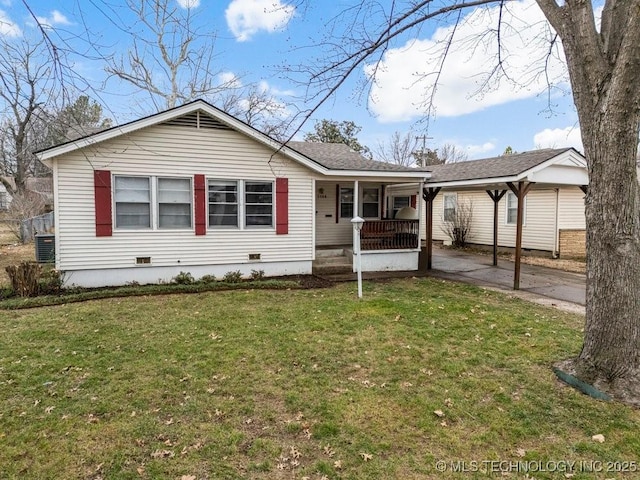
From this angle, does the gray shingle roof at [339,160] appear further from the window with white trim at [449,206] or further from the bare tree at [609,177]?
the bare tree at [609,177]

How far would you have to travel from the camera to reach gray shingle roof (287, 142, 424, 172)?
10.6 meters

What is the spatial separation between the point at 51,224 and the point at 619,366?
2072 cm

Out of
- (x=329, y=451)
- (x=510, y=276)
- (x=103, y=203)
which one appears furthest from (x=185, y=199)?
(x=510, y=276)

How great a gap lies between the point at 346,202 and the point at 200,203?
5456 mm

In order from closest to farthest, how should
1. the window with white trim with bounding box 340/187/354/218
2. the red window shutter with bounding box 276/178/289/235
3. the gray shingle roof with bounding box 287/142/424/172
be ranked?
the red window shutter with bounding box 276/178/289/235 → the gray shingle roof with bounding box 287/142/424/172 → the window with white trim with bounding box 340/187/354/218

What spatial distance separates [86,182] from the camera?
8.25 metres

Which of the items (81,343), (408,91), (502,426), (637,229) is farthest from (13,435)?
(408,91)

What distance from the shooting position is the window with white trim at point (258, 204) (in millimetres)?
9695

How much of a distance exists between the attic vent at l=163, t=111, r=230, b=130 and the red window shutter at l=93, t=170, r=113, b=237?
1.81m

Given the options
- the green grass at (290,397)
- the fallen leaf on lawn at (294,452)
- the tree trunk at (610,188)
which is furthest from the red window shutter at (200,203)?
the tree trunk at (610,188)

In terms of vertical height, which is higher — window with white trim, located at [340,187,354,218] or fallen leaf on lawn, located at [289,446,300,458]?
window with white trim, located at [340,187,354,218]

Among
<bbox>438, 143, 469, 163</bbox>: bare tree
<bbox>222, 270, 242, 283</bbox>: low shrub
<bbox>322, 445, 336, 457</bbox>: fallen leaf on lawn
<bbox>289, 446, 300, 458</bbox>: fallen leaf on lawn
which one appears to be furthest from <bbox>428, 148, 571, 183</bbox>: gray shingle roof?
<bbox>438, 143, 469, 163</bbox>: bare tree

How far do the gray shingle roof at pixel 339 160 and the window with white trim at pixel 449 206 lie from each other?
650 cm

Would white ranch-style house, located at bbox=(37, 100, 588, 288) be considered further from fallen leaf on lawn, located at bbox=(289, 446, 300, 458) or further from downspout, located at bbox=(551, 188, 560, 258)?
fallen leaf on lawn, located at bbox=(289, 446, 300, 458)
